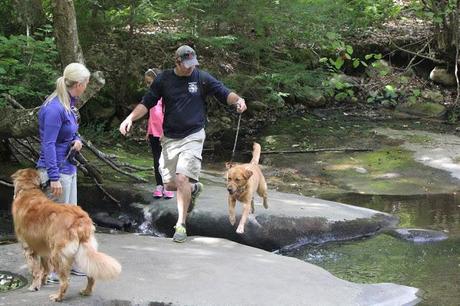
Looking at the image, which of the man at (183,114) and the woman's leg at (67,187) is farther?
the man at (183,114)

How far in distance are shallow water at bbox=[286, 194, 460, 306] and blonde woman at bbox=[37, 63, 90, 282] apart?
3565 mm

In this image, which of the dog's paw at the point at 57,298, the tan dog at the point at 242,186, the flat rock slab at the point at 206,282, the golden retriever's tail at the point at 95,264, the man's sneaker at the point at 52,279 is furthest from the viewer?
the tan dog at the point at 242,186

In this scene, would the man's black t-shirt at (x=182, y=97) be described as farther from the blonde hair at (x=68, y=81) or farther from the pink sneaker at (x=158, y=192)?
the pink sneaker at (x=158, y=192)

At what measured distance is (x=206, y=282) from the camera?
18.9 feet

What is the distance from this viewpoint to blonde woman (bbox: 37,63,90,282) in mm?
5387

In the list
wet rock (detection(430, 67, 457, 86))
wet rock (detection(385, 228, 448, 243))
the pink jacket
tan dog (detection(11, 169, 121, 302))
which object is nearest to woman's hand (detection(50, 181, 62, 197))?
tan dog (detection(11, 169, 121, 302))

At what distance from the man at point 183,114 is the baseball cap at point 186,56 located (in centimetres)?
14

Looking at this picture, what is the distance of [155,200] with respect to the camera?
897cm

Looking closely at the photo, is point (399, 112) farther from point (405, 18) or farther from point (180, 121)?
point (180, 121)

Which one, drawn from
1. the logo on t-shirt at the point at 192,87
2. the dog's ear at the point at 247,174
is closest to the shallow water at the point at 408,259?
the dog's ear at the point at 247,174

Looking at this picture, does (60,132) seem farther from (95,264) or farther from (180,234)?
(180,234)

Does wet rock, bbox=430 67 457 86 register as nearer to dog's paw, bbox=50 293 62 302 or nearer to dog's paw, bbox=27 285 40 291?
dog's paw, bbox=27 285 40 291

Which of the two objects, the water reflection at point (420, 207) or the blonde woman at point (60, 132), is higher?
the blonde woman at point (60, 132)

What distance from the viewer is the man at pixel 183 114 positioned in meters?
7.15
